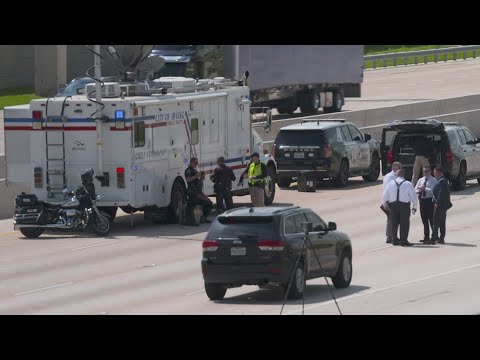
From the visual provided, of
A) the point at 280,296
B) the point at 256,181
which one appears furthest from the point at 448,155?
the point at 280,296

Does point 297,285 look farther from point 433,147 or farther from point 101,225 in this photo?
point 433,147

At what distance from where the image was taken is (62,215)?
27156 millimetres

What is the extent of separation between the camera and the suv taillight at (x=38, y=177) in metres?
28.0

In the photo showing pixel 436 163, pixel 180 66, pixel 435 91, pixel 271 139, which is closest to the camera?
pixel 436 163

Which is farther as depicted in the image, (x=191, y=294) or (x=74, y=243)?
(x=74, y=243)

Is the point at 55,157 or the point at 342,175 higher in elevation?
the point at 55,157

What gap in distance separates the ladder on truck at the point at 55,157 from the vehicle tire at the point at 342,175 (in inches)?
399

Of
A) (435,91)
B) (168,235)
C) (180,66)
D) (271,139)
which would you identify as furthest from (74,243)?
(435,91)

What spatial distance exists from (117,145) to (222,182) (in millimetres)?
3297

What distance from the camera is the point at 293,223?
19.2 m

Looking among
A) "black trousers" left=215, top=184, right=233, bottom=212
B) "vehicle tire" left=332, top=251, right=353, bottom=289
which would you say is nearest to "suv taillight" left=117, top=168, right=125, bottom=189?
"black trousers" left=215, top=184, right=233, bottom=212

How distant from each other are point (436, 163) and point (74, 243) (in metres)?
11.2

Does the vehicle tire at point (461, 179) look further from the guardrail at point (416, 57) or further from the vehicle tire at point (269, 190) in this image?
the guardrail at point (416, 57)

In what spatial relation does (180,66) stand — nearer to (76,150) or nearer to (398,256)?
(76,150)
